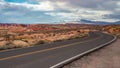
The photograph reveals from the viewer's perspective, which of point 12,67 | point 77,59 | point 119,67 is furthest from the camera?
point 77,59

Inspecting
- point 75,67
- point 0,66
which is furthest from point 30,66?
point 75,67

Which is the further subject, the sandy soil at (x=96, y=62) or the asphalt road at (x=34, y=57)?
the sandy soil at (x=96, y=62)

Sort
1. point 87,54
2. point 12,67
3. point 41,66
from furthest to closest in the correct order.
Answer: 1. point 87,54
2. point 41,66
3. point 12,67

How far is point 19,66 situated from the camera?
1246cm

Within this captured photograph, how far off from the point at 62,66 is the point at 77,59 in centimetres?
352

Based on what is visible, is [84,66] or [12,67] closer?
[12,67]

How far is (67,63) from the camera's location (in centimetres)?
1444

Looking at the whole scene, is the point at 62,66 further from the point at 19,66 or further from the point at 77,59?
the point at 77,59

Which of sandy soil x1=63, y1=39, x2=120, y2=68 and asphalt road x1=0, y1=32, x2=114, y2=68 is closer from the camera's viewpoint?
asphalt road x1=0, y1=32, x2=114, y2=68

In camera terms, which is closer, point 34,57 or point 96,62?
point 96,62

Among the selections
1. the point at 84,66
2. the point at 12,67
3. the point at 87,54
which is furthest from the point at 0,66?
the point at 87,54

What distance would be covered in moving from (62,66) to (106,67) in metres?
2.45

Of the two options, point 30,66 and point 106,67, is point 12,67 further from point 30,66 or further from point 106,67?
point 106,67

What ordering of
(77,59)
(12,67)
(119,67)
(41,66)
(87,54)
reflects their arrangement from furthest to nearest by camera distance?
(87,54)
(77,59)
(119,67)
(41,66)
(12,67)
